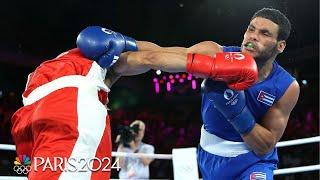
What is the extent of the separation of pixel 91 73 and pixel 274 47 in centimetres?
92

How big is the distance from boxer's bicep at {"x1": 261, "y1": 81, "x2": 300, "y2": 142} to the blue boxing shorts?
0.41 ft

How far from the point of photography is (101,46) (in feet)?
5.04

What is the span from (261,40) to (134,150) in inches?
87.6

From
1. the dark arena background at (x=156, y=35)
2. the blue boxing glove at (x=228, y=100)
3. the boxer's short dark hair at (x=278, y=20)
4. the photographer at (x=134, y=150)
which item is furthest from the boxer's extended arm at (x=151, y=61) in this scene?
the dark arena background at (x=156, y=35)

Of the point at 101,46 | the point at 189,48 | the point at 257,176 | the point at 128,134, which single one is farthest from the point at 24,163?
the point at 128,134

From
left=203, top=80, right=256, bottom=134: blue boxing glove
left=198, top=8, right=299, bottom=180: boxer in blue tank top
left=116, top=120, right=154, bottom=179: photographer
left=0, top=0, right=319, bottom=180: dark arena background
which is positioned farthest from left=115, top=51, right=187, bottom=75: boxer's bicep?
left=0, top=0, right=319, bottom=180: dark arena background

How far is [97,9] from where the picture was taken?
26.3ft

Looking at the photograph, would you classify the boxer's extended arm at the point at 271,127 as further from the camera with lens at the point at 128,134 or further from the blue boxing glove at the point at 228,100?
the camera with lens at the point at 128,134

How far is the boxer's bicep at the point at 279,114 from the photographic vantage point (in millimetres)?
1981

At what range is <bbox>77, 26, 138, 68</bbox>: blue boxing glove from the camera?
5.07 feet

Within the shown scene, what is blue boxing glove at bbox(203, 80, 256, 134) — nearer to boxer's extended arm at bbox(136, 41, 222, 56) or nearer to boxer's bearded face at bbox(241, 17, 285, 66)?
boxer's extended arm at bbox(136, 41, 222, 56)

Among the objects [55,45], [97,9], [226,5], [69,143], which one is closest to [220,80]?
[69,143]

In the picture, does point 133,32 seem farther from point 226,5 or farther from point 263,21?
point 263,21

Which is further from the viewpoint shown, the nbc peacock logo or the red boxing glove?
the nbc peacock logo
